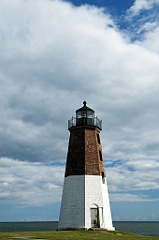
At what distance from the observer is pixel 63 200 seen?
34.1 metres

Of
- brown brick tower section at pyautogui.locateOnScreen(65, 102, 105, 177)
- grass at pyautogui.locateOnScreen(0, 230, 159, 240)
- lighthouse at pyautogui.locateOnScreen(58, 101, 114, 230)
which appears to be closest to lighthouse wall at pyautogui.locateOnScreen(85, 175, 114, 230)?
lighthouse at pyautogui.locateOnScreen(58, 101, 114, 230)

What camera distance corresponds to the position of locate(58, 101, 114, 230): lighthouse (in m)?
32.6

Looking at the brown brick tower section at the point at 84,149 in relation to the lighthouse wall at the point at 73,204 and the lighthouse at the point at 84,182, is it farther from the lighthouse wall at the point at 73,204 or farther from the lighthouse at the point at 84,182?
the lighthouse wall at the point at 73,204

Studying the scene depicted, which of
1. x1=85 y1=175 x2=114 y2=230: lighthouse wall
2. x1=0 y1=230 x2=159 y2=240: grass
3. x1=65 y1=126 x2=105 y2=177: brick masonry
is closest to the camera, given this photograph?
x1=0 y1=230 x2=159 y2=240: grass

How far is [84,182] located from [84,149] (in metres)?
3.24

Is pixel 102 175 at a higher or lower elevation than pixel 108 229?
higher

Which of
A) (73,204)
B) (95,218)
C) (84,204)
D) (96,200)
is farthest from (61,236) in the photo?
(96,200)

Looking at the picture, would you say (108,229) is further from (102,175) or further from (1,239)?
(1,239)

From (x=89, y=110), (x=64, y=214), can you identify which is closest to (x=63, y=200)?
(x=64, y=214)

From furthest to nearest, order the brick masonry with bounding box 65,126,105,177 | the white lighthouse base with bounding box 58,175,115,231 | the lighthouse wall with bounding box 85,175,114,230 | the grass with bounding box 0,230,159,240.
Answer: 1. the brick masonry with bounding box 65,126,105,177
2. the lighthouse wall with bounding box 85,175,114,230
3. the white lighthouse base with bounding box 58,175,115,231
4. the grass with bounding box 0,230,159,240

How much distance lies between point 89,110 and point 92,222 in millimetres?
11151

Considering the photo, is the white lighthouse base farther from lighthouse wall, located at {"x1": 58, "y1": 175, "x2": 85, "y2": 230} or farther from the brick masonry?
the brick masonry

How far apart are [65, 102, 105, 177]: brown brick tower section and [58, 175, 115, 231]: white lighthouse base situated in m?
0.77

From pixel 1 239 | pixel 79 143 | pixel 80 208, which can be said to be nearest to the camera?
pixel 1 239
